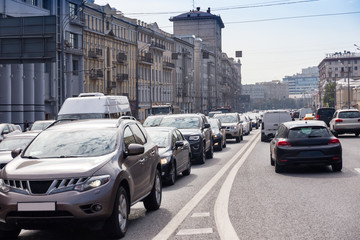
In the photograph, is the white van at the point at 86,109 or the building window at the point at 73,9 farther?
the building window at the point at 73,9

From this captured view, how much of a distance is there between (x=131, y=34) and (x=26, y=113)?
3571cm

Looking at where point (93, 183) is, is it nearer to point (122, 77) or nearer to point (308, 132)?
point (308, 132)

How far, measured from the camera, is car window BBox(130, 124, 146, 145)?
1005 cm

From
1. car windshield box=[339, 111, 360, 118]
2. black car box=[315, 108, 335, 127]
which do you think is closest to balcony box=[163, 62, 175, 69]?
black car box=[315, 108, 335, 127]

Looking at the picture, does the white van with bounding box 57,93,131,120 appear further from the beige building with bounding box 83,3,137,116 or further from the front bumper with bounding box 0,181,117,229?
the beige building with bounding box 83,3,137,116

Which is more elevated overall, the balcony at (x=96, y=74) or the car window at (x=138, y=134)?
the balcony at (x=96, y=74)

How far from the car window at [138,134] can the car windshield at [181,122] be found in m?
12.7

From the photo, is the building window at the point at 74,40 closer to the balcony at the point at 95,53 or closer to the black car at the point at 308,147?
the balcony at the point at 95,53

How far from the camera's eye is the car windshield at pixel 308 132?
1686cm

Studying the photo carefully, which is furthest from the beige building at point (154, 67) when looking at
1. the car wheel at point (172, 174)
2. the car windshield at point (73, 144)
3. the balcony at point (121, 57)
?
the car windshield at point (73, 144)

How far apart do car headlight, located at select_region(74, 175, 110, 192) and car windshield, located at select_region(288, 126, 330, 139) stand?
984 cm

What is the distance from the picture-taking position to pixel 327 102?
165m

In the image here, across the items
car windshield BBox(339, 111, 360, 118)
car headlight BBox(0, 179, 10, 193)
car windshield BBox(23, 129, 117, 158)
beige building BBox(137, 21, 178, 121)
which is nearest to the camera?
car headlight BBox(0, 179, 10, 193)

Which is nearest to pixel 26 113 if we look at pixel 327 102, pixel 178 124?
pixel 178 124
